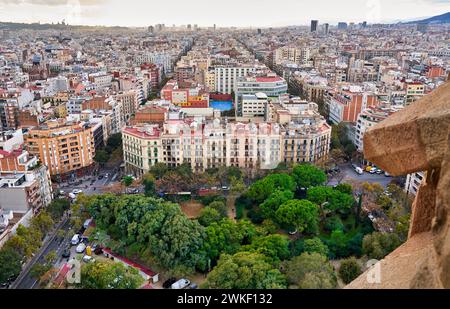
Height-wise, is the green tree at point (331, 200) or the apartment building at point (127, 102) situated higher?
the apartment building at point (127, 102)

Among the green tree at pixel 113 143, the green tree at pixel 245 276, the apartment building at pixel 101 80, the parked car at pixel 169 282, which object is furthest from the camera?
the apartment building at pixel 101 80

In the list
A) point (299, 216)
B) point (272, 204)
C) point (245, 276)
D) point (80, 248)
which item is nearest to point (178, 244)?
point (245, 276)

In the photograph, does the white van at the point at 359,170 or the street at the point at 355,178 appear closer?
the street at the point at 355,178

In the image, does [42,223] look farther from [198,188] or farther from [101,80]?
[101,80]

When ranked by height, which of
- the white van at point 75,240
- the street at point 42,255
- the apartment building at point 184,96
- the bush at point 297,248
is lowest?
the street at point 42,255

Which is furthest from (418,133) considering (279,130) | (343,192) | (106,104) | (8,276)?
(106,104)

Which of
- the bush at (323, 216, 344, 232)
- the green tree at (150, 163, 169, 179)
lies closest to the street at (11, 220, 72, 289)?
the green tree at (150, 163, 169, 179)

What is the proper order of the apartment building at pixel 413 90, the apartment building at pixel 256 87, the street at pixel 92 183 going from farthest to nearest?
the apartment building at pixel 256 87 → the apartment building at pixel 413 90 → the street at pixel 92 183

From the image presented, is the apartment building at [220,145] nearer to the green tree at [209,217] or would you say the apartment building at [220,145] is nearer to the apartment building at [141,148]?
the apartment building at [141,148]

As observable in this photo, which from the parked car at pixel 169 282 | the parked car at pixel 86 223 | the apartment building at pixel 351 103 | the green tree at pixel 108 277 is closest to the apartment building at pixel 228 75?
the apartment building at pixel 351 103
